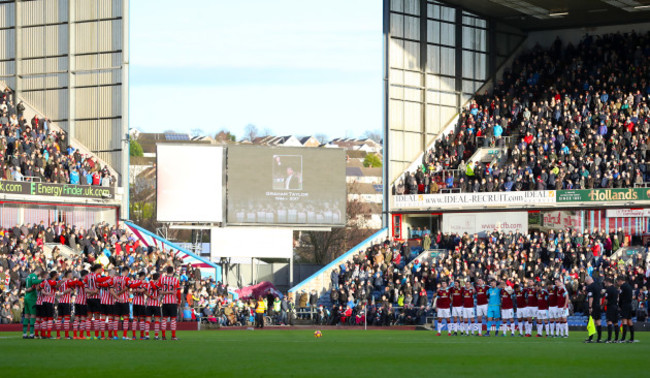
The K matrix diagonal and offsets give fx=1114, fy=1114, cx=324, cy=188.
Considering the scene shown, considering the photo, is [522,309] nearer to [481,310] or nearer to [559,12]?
[481,310]

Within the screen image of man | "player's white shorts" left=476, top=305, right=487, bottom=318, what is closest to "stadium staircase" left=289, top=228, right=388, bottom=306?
the screen image of man

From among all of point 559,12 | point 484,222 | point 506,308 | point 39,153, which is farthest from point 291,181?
point 506,308

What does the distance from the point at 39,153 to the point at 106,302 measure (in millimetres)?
26229

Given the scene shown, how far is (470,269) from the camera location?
47969mm

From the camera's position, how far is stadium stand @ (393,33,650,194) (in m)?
52.6

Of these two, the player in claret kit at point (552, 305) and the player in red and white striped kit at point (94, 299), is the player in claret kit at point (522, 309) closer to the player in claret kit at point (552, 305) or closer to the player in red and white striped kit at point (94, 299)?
the player in claret kit at point (552, 305)

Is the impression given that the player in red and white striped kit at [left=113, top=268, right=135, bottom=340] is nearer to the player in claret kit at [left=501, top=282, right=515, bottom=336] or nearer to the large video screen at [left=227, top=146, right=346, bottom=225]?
the player in claret kit at [left=501, top=282, right=515, bottom=336]

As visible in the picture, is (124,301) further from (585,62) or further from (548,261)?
(585,62)

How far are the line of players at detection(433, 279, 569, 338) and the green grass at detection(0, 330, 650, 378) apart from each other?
21.3 feet

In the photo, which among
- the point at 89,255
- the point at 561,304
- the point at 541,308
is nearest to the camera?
the point at 561,304

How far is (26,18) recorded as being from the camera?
59.1 m

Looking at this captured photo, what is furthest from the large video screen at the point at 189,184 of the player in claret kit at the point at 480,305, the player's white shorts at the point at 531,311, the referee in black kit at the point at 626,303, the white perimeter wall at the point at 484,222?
the referee in black kit at the point at 626,303

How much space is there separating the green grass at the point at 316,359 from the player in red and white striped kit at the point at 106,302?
1910 millimetres

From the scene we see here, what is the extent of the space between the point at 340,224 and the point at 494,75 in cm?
1396
